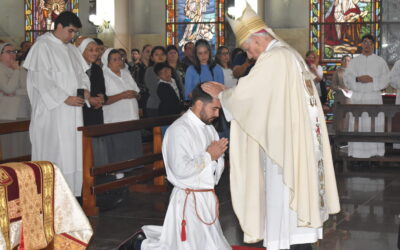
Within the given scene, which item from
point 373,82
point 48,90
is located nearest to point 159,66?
point 48,90

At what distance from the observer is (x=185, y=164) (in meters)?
5.32

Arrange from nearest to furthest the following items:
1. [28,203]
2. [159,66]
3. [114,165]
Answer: [28,203]
[114,165]
[159,66]

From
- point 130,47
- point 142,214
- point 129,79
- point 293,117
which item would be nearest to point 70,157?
point 142,214

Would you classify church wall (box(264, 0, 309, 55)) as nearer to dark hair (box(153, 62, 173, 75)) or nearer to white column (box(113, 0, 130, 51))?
white column (box(113, 0, 130, 51))

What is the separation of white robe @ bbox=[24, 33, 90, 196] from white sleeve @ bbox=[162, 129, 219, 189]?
8.40 ft

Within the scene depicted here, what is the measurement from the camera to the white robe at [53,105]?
767 centimetres

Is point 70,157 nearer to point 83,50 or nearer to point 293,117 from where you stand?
point 83,50

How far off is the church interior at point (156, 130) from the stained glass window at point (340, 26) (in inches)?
1.0

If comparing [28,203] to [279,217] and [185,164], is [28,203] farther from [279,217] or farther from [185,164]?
[279,217]

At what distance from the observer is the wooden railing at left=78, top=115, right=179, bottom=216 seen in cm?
752

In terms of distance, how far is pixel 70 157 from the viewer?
7.75m

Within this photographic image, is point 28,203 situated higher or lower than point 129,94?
lower

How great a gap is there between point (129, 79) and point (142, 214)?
226 cm

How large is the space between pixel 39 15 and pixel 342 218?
14.6 metres
